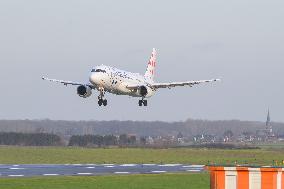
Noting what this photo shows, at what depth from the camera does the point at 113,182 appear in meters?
68.5

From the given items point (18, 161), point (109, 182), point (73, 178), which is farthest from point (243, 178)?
point (18, 161)

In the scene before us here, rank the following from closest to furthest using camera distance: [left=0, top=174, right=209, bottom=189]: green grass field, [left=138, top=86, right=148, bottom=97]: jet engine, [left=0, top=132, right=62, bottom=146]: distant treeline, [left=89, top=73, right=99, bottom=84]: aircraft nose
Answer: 1. [left=0, top=174, right=209, bottom=189]: green grass field
2. [left=89, top=73, right=99, bottom=84]: aircraft nose
3. [left=138, top=86, right=148, bottom=97]: jet engine
4. [left=0, top=132, right=62, bottom=146]: distant treeline

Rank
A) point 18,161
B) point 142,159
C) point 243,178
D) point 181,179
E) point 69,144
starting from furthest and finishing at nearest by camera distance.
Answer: point 69,144 → point 142,159 → point 18,161 → point 181,179 → point 243,178

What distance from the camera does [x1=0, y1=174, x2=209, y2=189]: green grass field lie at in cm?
6375

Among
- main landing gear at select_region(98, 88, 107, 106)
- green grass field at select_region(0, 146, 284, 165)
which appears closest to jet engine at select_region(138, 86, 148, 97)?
main landing gear at select_region(98, 88, 107, 106)

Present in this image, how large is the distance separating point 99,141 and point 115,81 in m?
79.9

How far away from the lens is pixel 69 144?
6560 inches

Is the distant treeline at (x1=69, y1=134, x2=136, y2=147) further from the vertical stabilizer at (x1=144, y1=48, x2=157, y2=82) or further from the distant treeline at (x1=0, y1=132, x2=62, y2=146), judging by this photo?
the vertical stabilizer at (x1=144, y1=48, x2=157, y2=82)

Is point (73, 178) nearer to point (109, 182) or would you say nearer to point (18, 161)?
point (109, 182)

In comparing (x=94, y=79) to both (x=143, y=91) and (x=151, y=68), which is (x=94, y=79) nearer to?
(x=143, y=91)

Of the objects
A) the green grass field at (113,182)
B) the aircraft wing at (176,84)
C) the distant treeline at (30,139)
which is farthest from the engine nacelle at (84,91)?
the distant treeline at (30,139)

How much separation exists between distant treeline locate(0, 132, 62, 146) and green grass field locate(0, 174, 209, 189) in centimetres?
8825

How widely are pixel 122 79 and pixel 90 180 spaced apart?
2484cm

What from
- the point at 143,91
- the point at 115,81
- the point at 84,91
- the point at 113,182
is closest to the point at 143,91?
the point at 143,91
